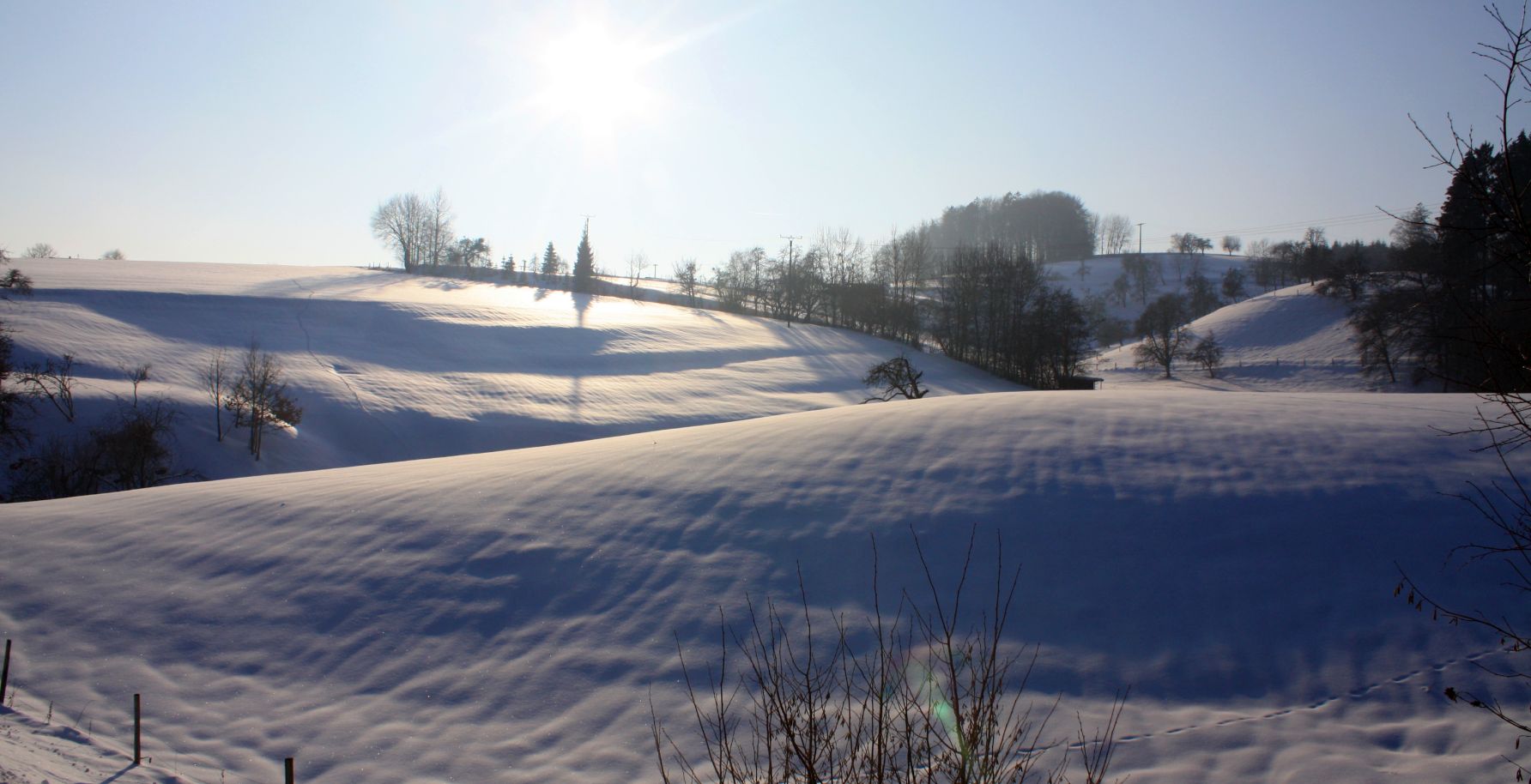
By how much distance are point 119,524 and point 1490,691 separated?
20.7 metres

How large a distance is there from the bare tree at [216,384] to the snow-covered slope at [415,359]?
0.46 m

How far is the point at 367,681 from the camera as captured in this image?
998 cm

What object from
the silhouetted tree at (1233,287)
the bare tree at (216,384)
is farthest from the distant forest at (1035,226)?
the bare tree at (216,384)

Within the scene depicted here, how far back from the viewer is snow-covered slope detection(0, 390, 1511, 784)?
27.6ft

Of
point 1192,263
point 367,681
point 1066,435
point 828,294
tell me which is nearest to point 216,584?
point 367,681

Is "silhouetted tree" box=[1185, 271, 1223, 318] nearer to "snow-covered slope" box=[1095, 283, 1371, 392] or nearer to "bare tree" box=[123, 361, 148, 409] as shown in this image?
"snow-covered slope" box=[1095, 283, 1371, 392]

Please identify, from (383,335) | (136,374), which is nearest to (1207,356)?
(383,335)

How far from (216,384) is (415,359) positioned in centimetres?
1456

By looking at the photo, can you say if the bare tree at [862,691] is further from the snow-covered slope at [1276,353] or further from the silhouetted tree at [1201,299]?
the silhouetted tree at [1201,299]

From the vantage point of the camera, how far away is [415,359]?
2131 inches

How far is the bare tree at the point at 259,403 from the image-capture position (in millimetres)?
37500

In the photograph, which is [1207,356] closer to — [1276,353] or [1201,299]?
[1276,353]

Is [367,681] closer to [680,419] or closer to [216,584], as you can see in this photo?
[216,584]

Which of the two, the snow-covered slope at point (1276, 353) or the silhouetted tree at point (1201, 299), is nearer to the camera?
the snow-covered slope at point (1276, 353)
